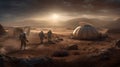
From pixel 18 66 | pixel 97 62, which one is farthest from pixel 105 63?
pixel 18 66

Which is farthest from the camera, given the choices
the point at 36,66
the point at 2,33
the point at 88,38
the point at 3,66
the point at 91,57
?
the point at 2,33

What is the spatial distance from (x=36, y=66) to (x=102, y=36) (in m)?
29.2

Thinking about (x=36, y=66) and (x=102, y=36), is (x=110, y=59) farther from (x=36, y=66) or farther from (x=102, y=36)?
(x=102, y=36)

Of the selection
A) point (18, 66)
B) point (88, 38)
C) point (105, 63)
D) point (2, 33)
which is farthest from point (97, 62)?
point (2, 33)

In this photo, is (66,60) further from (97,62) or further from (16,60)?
(16,60)

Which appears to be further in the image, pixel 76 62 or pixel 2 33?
pixel 2 33

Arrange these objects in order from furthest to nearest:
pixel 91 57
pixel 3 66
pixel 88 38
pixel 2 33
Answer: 1. pixel 2 33
2. pixel 88 38
3. pixel 91 57
4. pixel 3 66

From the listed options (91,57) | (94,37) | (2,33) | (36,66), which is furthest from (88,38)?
(36,66)

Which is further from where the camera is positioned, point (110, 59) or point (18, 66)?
point (110, 59)

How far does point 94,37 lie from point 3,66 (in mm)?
29379

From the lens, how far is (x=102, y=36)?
49156 mm

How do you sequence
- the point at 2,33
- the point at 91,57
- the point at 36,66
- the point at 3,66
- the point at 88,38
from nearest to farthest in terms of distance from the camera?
the point at 3,66, the point at 36,66, the point at 91,57, the point at 88,38, the point at 2,33

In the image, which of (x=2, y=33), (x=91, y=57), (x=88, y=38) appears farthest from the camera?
(x=2, y=33)

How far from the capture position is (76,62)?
23.3 m
